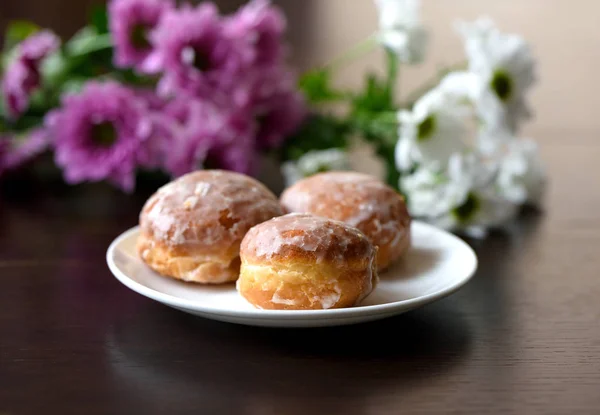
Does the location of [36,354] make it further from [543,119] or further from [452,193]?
[543,119]

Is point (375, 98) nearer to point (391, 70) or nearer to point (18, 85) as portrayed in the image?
point (391, 70)

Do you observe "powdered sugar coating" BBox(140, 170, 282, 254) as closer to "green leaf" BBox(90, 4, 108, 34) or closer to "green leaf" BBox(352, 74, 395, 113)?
"green leaf" BBox(352, 74, 395, 113)

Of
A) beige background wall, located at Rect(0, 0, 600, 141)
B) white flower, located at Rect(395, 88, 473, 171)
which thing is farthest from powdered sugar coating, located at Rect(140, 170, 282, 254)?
beige background wall, located at Rect(0, 0, 600, 141)

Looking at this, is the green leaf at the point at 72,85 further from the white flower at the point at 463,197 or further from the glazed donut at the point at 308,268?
the glazed donut at the point at 308,268

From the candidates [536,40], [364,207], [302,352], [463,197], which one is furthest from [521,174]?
[536,40]

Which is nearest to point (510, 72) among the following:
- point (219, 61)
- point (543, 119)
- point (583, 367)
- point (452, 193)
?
point (452, 193)

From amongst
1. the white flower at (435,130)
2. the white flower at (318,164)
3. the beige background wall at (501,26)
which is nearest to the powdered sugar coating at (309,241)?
the white flower at (435,130)
